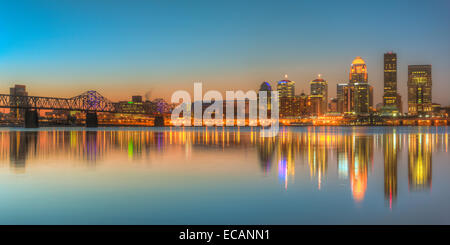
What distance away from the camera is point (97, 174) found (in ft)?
45.5

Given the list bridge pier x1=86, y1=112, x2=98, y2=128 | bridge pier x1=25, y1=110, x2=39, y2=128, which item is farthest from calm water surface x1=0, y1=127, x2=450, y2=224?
bridge pier x1=86, y1=112, x2=98, y2=128

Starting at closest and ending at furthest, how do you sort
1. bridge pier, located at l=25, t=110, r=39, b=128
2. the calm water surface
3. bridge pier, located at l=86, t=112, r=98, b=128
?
the calm water surface → bridge pier, located at l=25, t=110, r=39, b=128 → bridge pier, located at l=86, t=112, r=98, b=128

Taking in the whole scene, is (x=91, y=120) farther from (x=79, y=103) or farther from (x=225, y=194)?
(x=225, y=194)

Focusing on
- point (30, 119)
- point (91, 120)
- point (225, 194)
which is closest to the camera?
point (225, 194)

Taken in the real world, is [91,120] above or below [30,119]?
below

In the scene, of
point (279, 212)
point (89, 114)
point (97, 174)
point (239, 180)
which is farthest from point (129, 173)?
point (89, 114)

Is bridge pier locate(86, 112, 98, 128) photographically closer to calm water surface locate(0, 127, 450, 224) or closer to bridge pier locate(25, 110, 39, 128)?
bridge pier locate(25, 110, 39, 128)

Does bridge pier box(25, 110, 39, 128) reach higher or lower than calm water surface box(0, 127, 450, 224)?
higher

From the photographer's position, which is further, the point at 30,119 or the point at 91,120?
the point at 91,120

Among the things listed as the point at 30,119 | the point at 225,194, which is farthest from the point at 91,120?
the point at 225,194

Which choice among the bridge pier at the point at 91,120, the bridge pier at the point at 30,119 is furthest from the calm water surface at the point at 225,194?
the bridge pier at the point at 91,120

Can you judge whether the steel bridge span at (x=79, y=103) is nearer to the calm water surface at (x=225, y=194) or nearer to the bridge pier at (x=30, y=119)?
the bridge pier at (x=30, y=119)
